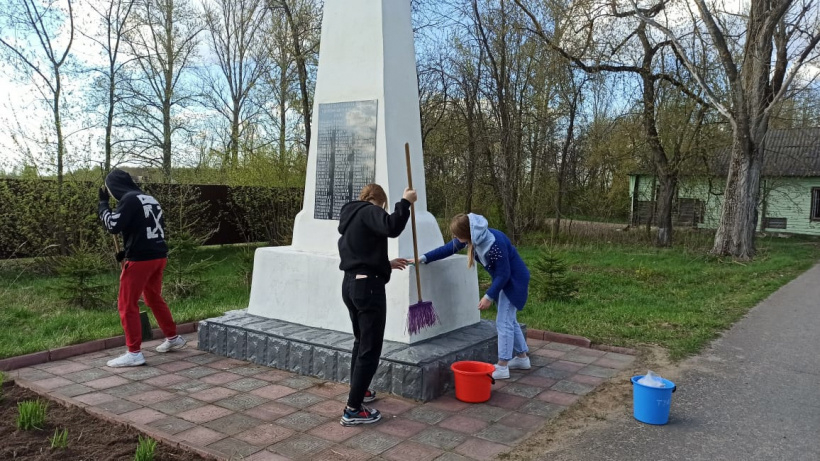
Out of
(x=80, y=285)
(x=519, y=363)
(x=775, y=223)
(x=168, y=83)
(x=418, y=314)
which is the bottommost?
(x=519, y=363)

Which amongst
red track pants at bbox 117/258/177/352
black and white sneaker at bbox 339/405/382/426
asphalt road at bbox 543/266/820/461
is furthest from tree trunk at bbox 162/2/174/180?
asphalt road at bbox 543/266/820/461

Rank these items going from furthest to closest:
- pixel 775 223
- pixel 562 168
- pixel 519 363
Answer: pixel 775 223, pixel 562 168, pixel 519 363

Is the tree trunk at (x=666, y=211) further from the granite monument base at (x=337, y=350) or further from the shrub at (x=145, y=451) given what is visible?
the shrub at (x=145, y=451)

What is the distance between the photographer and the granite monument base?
4.50m

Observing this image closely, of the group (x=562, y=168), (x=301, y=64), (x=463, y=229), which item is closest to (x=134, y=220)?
(x=463, y=229)

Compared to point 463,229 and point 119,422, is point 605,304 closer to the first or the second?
point 463,229

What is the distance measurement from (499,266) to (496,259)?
65 millimetres

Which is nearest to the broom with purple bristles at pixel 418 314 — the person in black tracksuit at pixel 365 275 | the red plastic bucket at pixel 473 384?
the red plastic bucket at pixel 473 384

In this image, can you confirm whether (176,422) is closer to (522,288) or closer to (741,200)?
(522,288)

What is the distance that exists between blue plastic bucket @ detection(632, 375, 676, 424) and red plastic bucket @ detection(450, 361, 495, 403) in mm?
1078

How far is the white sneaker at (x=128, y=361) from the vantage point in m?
5.23

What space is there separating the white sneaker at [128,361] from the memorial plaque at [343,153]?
2.09 m

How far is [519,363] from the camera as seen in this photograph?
530 centimetres

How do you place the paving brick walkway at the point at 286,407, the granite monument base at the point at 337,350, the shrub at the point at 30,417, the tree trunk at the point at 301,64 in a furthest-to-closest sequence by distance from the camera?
the tree trunk at the point at 301,64 < the granite monument base at the point at 337,350 < the shrub at the point at 30,417 < the paving brick walkway at the point at 286,407
